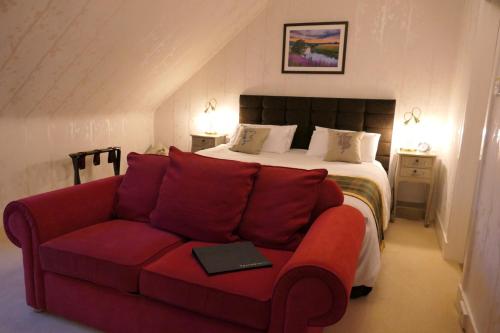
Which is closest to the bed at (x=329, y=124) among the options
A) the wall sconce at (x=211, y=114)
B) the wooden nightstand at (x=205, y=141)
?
the wooden nightstand at (x=205, y=141)

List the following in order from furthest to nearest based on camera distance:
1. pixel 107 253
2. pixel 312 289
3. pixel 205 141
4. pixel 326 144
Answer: pixel 205 141, pixel 326 144, pixel 107 253, pixel 312 289

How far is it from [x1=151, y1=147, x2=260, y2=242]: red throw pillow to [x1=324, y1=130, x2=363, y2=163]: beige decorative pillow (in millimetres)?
1820

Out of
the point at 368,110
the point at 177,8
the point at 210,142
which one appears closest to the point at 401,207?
the point at 368,110

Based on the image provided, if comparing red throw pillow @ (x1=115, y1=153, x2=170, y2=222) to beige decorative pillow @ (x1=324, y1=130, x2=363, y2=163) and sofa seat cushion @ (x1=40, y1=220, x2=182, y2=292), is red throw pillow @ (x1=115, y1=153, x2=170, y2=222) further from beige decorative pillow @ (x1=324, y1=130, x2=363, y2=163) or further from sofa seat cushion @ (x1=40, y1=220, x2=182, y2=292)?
beige decorative pillow @ (x1=324, y1=130, x2=363, y2=163)

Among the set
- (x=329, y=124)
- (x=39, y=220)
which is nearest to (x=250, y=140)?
(x=329, y=124)

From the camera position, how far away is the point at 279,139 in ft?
13.5

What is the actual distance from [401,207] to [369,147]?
32.9 inches

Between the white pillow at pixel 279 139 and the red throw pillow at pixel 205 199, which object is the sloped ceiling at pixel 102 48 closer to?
the white pillow at pixel 279 139

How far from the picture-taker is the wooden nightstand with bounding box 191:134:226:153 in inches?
178

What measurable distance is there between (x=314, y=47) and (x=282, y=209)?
2920 millimetres

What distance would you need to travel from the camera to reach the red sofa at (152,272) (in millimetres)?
1316

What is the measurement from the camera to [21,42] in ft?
8.07

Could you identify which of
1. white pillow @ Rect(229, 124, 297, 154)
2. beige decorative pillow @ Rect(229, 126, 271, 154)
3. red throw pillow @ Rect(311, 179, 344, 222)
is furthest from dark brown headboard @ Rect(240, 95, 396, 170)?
red throw pillow @ Rect(311, 179, 344, 222)

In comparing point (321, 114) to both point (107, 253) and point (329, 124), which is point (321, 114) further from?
point (107, 253)
